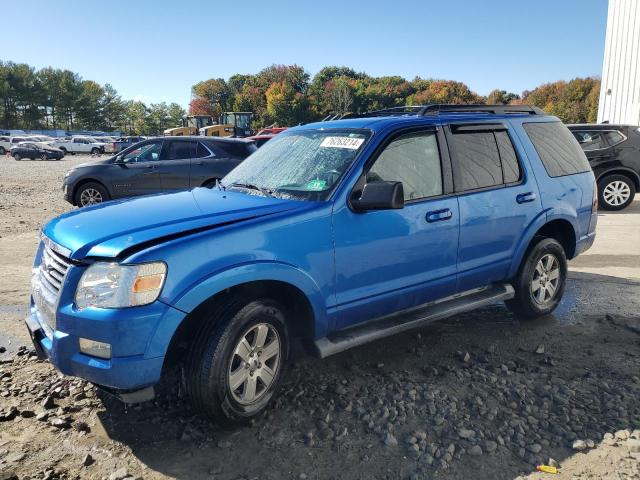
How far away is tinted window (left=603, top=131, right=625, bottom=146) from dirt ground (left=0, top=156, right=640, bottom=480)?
322 inches

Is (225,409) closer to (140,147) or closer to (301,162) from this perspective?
(301,162)

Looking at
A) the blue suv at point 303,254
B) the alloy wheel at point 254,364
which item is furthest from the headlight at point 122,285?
the alloy wheel at point 254,364

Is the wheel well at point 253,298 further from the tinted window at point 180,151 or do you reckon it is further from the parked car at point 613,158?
the parked car at point 613,158

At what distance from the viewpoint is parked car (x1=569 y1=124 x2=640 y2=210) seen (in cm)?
1132

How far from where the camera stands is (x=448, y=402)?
11.1 feet

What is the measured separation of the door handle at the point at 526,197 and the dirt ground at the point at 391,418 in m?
1.18

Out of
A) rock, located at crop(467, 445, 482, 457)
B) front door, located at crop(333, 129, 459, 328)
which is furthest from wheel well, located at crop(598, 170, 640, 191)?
rock, located at crop(467, 445, 482, 457)

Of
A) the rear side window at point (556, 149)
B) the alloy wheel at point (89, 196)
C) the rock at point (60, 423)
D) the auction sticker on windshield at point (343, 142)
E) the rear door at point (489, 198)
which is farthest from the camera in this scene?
the alloy wheel at point (89, 196)

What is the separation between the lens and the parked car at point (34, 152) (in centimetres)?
3747

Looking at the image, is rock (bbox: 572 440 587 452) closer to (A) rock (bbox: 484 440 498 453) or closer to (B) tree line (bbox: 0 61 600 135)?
(A) rock (bbox: 484 440 498 453)

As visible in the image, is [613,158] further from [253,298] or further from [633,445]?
[253,298]

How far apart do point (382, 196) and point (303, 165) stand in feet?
2.62

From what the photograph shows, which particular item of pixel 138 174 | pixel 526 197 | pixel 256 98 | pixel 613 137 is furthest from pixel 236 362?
pixel 256 98

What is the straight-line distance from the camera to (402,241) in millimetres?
3609
